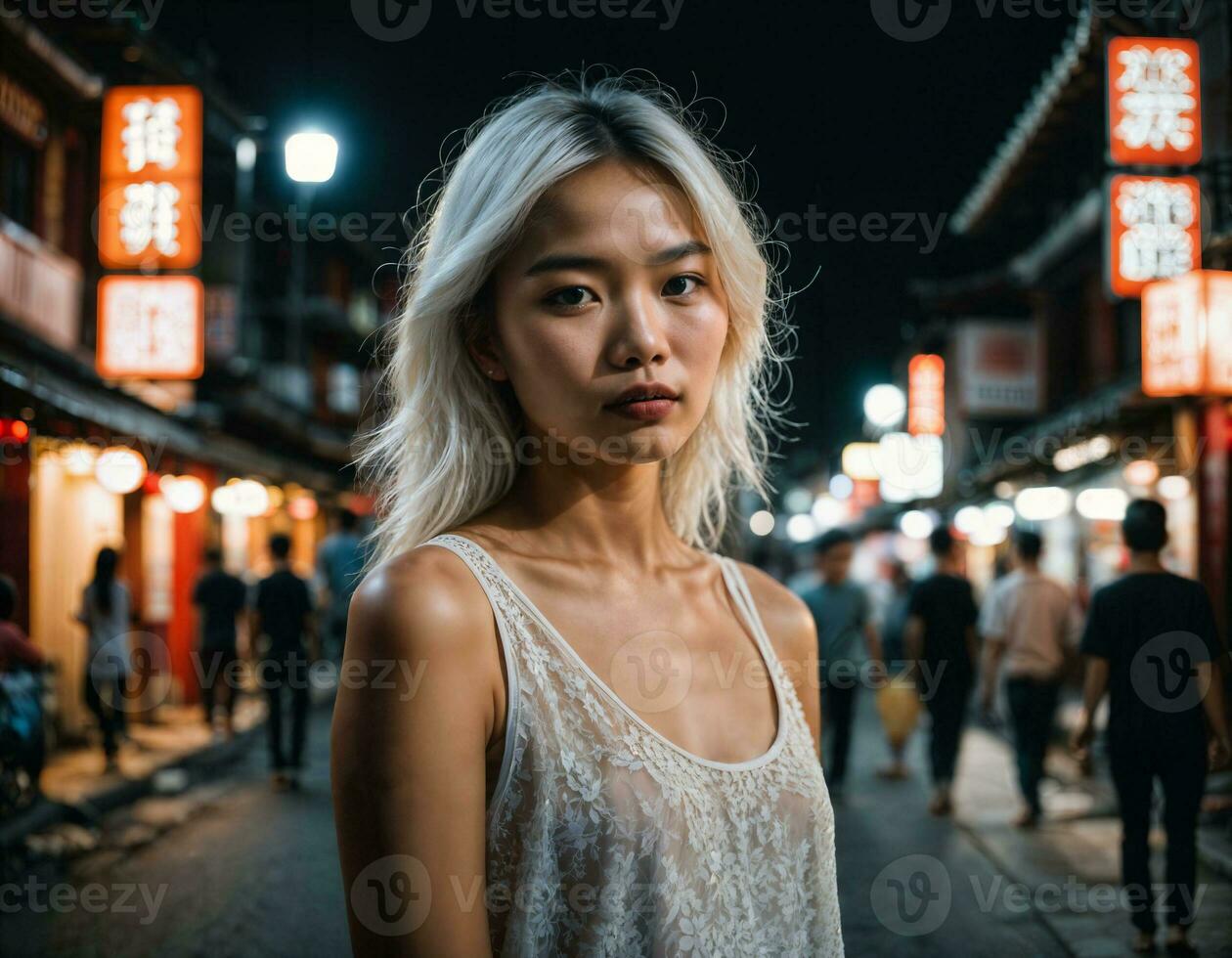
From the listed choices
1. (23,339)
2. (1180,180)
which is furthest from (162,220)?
(1180,180)

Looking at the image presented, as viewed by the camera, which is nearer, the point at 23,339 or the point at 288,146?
the point at 288,146

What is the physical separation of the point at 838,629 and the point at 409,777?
812 centimetres

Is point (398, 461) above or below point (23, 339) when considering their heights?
below

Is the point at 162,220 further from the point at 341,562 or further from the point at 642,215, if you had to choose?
the point at 642,215

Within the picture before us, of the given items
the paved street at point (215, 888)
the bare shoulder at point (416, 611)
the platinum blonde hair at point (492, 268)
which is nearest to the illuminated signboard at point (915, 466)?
the paved street at point (215, 888)

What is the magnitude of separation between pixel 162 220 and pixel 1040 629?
10.4 m

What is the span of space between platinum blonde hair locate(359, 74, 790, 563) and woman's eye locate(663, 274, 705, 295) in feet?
0.20

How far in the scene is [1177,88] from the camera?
35.7 ft

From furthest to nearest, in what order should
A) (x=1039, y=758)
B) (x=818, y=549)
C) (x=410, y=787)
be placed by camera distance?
(x=818, y=549) < (x=1039, y=758) < (x=410, y=787)

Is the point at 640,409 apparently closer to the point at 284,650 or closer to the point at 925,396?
the point at 284,650

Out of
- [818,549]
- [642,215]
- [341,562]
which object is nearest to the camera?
[642,215]

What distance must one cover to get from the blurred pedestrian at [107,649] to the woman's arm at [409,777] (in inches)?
388

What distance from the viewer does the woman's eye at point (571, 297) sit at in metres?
1.50

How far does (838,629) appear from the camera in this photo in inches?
357
